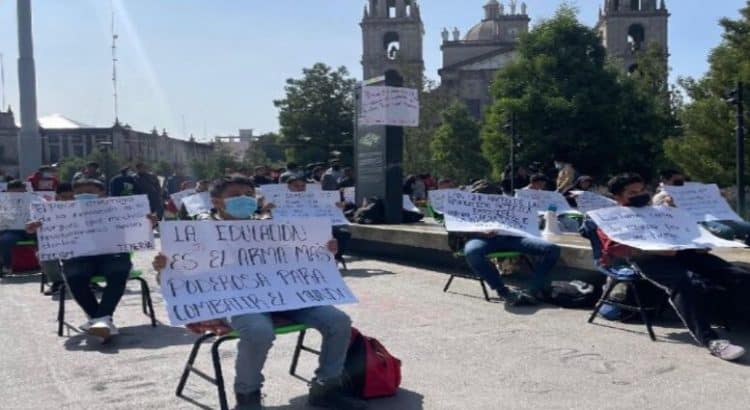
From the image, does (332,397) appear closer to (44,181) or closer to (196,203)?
(196,203)

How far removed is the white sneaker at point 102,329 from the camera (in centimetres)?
648

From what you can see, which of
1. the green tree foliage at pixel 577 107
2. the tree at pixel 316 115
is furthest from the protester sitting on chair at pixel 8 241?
the tree at pixel 316 115

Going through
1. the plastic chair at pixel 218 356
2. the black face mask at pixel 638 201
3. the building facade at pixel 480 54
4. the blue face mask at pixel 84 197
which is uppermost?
the building facade at pixel 480 54

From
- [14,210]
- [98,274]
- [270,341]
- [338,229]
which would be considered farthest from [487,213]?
[14,210]

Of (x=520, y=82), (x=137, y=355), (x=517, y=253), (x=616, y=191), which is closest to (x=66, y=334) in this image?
(x=137, y=355)

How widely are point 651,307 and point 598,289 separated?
107 cm

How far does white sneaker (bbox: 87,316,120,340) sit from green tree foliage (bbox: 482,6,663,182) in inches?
940

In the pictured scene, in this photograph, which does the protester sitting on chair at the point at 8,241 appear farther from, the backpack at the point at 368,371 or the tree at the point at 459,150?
the tree at the point at 459,150

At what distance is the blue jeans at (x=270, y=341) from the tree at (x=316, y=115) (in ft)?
178

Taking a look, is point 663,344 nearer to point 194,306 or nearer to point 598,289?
point 598,289

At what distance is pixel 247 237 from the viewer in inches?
207

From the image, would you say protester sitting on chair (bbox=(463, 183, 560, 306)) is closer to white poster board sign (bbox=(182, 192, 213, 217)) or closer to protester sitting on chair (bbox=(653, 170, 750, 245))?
protester sitting on chair (bbox=(653, 170, 750, 245))

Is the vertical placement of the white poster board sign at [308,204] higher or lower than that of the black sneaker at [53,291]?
higher

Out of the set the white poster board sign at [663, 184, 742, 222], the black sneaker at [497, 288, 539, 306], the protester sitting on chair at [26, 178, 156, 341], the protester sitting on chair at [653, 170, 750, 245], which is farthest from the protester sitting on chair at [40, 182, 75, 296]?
the white poster board sign at [663, 184, 742, 222]
